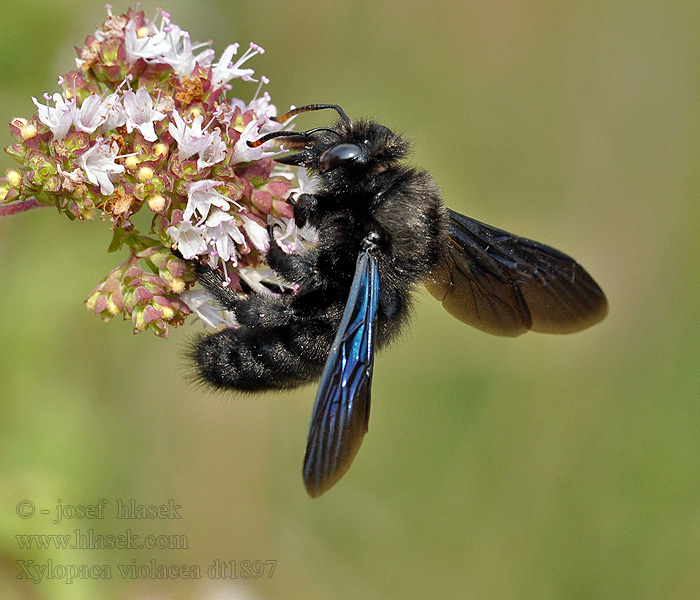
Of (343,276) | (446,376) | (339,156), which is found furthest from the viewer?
(446,376)

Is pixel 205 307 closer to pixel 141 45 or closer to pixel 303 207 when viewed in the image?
pixel 303 207

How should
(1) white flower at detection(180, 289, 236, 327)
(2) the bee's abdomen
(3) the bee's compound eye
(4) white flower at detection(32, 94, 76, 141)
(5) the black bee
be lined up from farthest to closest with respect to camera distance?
1. (1) white flower at detection(180, 289, 236, 327)
2. (2) the bee's abdomen
3. (4) white flower at detection(32, 94, 76, 141)
4. (3) the bee's compound eye
5. (5) the black bee

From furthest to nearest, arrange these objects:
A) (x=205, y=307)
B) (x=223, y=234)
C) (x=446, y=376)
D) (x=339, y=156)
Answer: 1. (x=446, y=376)
2. (x=205, y=307)
3. (x=223, y=234)
4. (x=339, y=156)

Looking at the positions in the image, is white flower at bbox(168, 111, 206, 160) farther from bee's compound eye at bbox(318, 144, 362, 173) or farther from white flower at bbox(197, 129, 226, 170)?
bee's compound eye at bbox(318, 144, 362, 173)

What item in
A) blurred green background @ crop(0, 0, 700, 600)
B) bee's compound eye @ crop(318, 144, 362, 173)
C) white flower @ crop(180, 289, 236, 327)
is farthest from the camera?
blurred green background @ crop(0, 0, 700, 600)

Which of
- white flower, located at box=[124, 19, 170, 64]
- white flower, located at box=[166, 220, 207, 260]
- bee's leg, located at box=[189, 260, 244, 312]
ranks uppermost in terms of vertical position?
white flower, located at box=[124, 19, 170, 64]

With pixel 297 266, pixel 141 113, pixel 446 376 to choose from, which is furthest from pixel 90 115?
pixel 446 376

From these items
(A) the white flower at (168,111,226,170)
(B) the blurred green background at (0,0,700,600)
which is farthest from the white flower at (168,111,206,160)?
(B) the blurred green background at (0,0,700,600)
